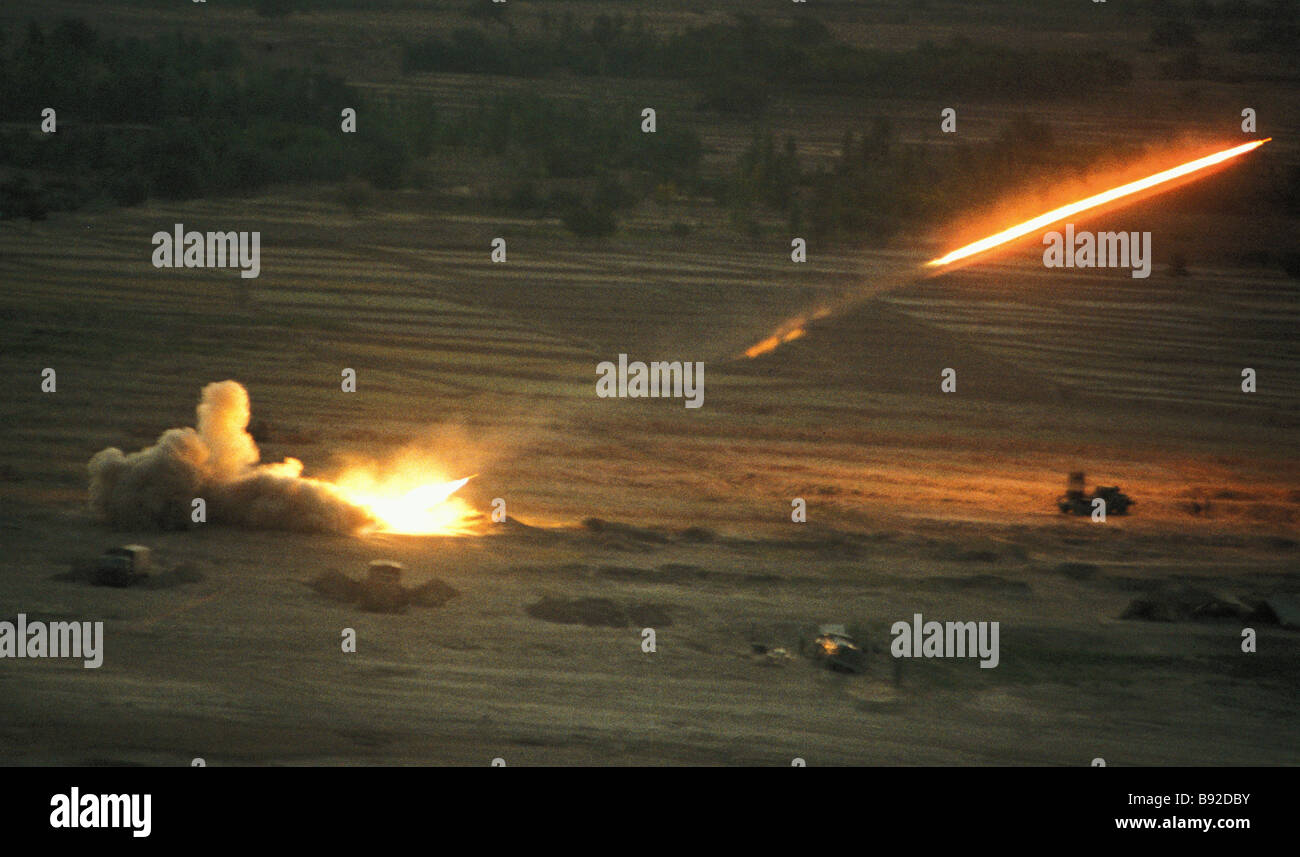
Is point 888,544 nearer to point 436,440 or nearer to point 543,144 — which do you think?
point 436,440

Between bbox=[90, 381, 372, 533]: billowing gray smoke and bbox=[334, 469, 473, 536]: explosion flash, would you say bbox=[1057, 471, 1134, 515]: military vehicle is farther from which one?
bbox=[90, 381, 372, 533]: billowing gray smoke

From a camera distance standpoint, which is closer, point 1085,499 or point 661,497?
point 661,497

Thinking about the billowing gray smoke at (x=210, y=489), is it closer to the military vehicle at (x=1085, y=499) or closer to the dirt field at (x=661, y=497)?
the dirt field at (x=661, y=497)

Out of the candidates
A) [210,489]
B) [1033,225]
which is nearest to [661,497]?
[210,489]

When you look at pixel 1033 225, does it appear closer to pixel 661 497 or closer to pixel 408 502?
pixel 661 497

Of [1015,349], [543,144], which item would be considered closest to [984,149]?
[543,144]

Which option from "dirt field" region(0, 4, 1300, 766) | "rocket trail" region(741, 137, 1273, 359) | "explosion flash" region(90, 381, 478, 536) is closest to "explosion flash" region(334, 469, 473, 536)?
"explosion flash" region(90, 381, 478, 536)

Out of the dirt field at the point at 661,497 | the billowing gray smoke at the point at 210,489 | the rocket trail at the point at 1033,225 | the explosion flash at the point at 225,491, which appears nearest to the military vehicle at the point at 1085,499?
the dirt field at the point at 661,497
